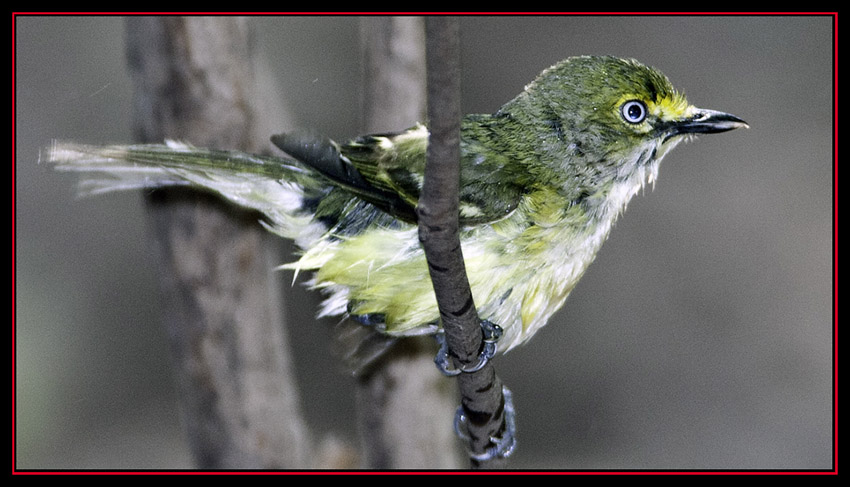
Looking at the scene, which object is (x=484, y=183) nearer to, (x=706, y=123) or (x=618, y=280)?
(x=706, y=123)

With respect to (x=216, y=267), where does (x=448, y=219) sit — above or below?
above

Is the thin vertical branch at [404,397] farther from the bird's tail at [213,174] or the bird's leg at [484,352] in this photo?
the bird's leg at [484,352]

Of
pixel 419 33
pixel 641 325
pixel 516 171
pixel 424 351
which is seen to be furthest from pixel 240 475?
pixel 641 325

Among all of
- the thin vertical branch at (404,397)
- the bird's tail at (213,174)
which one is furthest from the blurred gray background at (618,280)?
the bird's tail at (213,174)

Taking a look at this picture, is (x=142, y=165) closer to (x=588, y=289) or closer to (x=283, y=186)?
(x=283, y=186)

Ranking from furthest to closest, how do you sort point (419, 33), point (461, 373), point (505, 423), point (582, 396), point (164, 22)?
point (582, 396) < point (419, 33) < point (164, 22) < point (505, 423) < point (461, 373)

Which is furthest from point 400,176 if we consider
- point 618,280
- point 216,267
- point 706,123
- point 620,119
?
point 618,280
